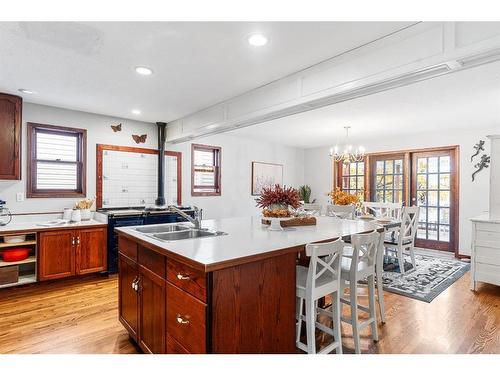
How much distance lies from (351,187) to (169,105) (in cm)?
469

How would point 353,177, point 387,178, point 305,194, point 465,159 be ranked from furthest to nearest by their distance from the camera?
point 305,194, point 353,177, point 387,178, point 465,159

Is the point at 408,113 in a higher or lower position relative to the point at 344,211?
higher

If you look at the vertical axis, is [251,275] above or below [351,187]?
below

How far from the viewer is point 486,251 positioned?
347 cm

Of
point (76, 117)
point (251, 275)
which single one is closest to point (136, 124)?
point (76, 117)

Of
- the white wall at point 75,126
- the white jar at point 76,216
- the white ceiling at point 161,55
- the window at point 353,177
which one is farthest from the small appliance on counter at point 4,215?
the window at point 353,177

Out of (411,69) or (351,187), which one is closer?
(411,69)

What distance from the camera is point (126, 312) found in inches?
91.4

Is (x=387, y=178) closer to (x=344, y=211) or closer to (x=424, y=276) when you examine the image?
(x=344, y=211)

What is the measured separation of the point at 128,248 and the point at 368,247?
6.21 feet

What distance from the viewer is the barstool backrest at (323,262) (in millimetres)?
1771

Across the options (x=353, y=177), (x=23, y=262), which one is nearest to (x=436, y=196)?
(x=353, y=177)

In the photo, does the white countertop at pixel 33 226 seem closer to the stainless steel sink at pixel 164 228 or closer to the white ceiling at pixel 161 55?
the white ceiling at pixel 161 55

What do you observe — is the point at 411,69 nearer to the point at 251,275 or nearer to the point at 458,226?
the point at 251,275
